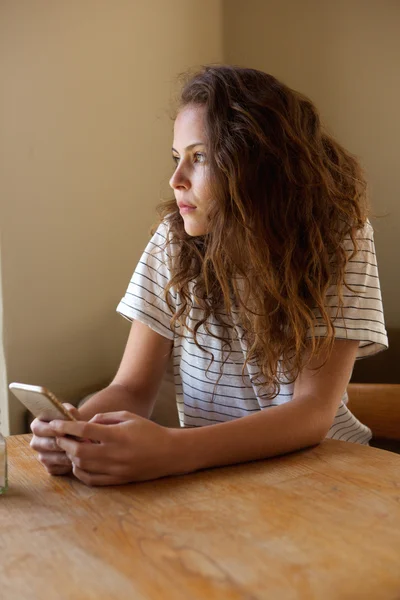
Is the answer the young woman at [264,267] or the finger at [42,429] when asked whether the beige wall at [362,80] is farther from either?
the finger at [42,429]

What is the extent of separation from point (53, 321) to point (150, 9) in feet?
3.95

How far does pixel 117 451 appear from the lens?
1183mm

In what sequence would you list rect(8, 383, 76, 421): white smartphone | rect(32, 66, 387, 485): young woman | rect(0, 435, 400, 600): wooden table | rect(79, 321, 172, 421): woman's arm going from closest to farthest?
rect(0, 435, 400, 600): wooden table < rect(8, 383, 76, 421): white smartphone < rect(32, 66, 387, 485): young woman < rect(79, 321, 172, 421): woman's arm

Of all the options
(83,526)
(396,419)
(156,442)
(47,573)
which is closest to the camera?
(47,573)

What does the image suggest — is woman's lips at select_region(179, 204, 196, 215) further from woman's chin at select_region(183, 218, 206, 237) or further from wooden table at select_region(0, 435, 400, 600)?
wooden table at select_region(0, 435, 400, 600)

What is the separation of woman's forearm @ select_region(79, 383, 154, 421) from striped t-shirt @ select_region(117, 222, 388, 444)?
0.37 feet

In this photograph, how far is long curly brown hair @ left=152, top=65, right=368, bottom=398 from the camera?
1485 mm

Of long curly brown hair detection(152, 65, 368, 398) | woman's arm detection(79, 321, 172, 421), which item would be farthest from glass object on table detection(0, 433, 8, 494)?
long curly brown hair detection(152, 65, 368, 398)

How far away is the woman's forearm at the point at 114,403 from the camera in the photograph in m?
1.51

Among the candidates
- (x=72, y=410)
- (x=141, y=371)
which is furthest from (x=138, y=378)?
(x=72, y=410)

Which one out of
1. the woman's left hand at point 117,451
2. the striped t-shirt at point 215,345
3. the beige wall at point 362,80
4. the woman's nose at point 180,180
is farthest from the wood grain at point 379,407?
the beige wall at point 362,80

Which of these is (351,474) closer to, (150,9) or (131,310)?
(131,310)

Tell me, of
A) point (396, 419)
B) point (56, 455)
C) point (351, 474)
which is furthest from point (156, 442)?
point (396, 419)

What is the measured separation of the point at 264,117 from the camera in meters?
1.51
